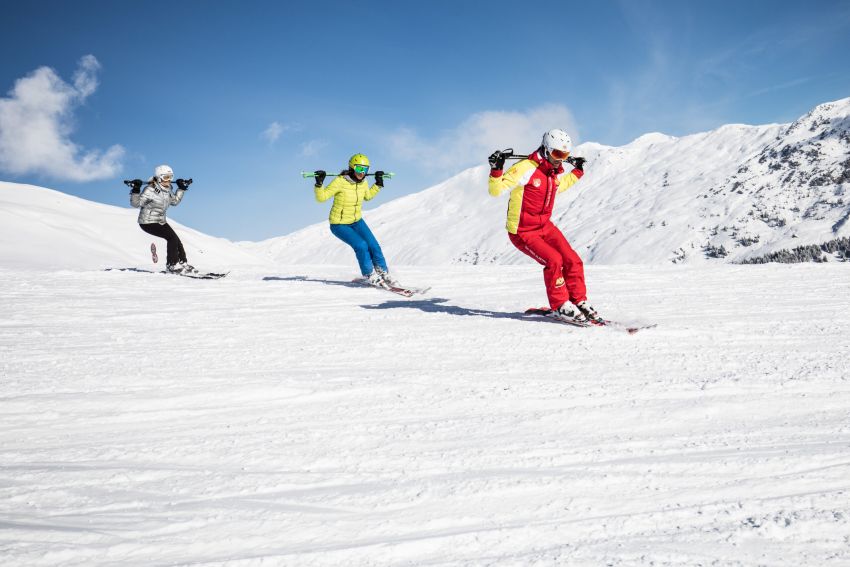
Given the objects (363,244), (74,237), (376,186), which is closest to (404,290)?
(363,244)

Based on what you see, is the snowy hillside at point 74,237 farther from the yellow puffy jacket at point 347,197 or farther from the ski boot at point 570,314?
the ski boot at point 570,314

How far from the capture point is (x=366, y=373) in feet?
13.6

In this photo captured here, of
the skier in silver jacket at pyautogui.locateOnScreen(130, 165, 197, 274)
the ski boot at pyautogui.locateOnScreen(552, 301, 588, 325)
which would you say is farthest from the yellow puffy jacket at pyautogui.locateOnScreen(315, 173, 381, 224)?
the ski boot at pyautogui.locateOnScreen(552, 301, 588, 325)

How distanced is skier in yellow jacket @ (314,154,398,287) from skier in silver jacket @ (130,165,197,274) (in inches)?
123

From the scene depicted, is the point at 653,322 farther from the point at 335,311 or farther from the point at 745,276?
the point at 745,276

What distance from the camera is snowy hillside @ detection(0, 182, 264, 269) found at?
45.5ft

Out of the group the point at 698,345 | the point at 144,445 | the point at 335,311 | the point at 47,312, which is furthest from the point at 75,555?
the point at 47,312

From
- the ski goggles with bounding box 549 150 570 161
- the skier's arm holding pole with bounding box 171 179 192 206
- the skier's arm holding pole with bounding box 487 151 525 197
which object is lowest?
the skier's arm holding pole with bounding box 487 151 525 197

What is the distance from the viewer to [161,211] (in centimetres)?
1080

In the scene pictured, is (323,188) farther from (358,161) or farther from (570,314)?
(570,314)

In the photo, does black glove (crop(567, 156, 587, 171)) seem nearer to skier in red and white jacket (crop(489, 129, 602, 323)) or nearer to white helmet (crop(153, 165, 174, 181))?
skier in red and white jacket (crop(489, 129, 602, 323))

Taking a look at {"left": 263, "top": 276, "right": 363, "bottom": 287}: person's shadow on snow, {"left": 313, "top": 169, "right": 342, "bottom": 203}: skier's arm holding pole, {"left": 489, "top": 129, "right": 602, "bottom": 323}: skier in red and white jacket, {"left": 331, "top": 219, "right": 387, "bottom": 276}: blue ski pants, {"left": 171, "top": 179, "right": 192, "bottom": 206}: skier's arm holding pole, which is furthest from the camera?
{"left": 171, "top": 179, "right": 192, "bottom": 206}: skier's arm holding pole

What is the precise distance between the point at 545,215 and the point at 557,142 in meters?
0.88

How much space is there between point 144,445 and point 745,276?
355 inches
